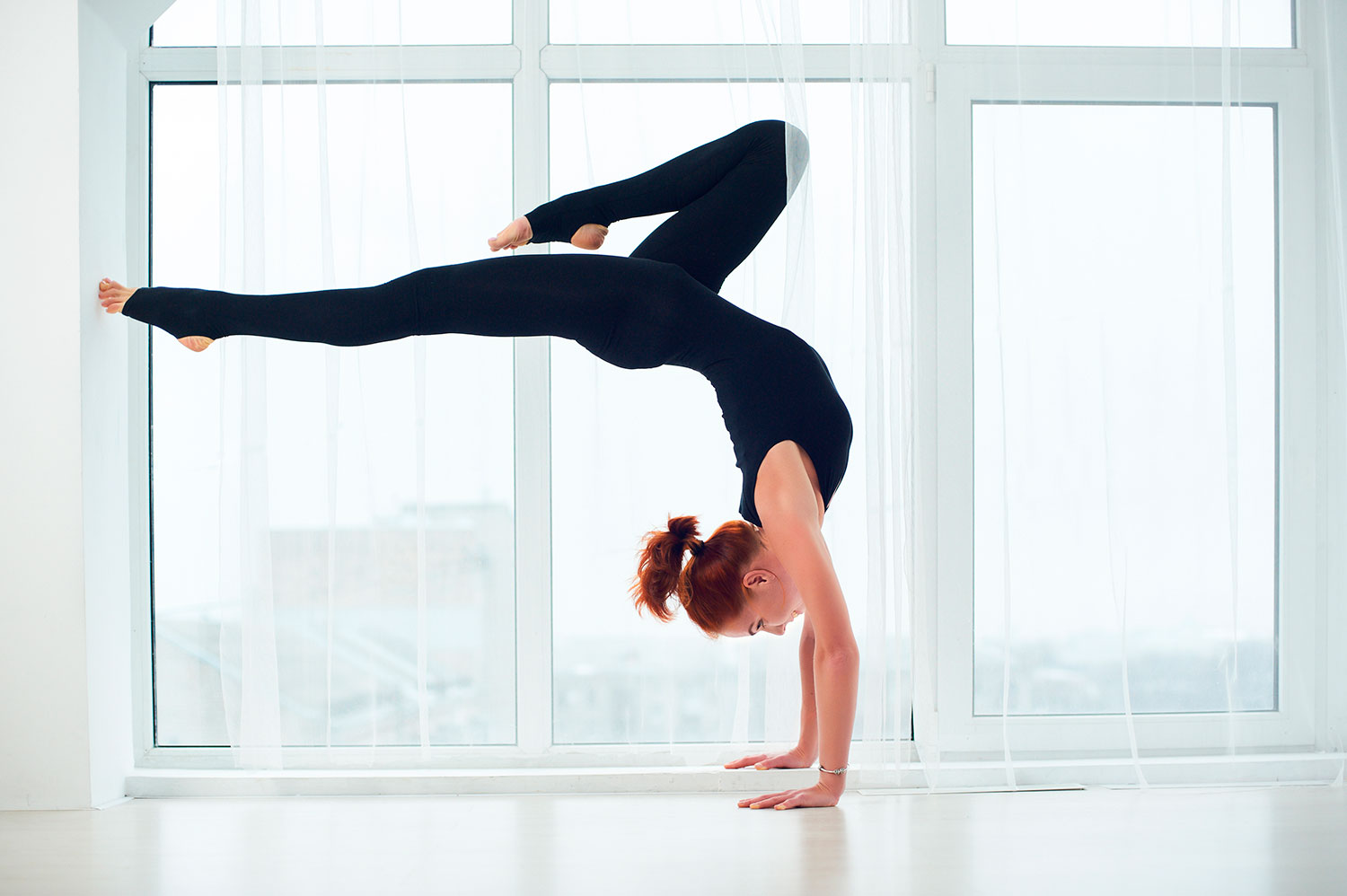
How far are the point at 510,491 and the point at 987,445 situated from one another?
1.25 metres

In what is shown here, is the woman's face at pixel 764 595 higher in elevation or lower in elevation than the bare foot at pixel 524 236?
lower

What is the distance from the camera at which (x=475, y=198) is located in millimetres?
2574

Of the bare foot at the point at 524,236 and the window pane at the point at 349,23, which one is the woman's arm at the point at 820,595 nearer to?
the bare foot at the point at 524,236

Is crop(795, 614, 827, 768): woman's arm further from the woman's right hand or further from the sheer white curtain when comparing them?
the sheer white curtain

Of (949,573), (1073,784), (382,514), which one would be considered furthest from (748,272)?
(1073,784)

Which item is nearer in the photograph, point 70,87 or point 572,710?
point 70,87

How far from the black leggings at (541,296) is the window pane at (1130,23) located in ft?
3.15

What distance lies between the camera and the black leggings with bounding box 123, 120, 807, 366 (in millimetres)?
1954

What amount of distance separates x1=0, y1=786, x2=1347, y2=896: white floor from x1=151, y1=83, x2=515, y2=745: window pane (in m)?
0.27

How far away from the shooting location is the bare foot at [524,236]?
2.04m

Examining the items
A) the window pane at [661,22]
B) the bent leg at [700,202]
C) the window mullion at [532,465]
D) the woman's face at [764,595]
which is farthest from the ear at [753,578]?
the window pane at [661,22]

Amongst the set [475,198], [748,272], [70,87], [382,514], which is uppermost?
[70,87]

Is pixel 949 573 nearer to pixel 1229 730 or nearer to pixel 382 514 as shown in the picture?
pixel 1229 730

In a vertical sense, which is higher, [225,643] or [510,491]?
[510,491]
